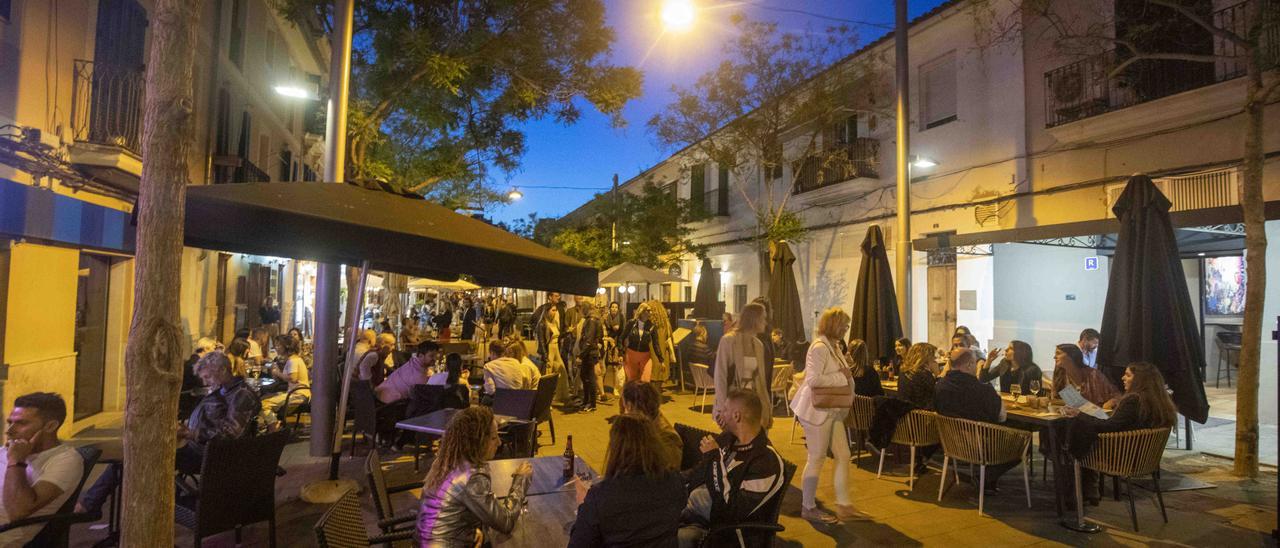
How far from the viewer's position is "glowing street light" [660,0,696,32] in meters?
9.00

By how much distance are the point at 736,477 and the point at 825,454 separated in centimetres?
207

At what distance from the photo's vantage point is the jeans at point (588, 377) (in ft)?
34.4

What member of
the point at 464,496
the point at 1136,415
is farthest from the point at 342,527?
the point at 1136,415

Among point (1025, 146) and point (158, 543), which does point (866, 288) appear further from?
point (158, 543)

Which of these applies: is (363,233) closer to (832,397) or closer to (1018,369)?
(832,397)

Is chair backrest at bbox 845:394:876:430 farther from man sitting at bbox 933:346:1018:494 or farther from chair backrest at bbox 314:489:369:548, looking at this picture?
chair backrest at bbox 314:489:369:548

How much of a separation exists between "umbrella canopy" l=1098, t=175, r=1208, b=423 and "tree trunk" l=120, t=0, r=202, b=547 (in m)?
7.43

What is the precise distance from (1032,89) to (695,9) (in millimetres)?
7311

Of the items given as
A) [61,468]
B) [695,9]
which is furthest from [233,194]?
[695,9]

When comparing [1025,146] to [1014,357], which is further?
[1025,146]

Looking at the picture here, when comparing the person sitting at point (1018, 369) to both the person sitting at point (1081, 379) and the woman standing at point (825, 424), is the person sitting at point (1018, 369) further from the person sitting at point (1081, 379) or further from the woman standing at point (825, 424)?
the woman standing at point (825, 424)

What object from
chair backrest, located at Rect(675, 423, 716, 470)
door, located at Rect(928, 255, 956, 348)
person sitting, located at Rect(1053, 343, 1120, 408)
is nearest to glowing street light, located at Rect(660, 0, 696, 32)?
person sitting, located at Rect(1053, 343, 1120, 408)

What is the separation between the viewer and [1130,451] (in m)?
5.03

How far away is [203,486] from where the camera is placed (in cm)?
378
